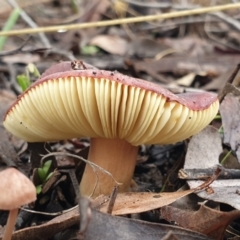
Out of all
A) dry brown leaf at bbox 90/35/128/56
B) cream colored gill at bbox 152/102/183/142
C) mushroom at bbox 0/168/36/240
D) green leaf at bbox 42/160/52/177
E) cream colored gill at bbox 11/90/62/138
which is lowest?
green leaf at bbox 42/160/52/177

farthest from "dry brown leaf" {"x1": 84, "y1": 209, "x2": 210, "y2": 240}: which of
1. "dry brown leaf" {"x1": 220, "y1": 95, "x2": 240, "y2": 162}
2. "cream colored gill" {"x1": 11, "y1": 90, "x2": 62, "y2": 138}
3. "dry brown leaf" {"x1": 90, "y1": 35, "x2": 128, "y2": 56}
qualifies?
"dry brown leaf" {"x1": 90, "y1": 35, "x2": 128, "y2": 56}

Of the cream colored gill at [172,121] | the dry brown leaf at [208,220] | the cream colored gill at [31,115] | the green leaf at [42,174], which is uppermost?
the cream colored gill at [172,121]

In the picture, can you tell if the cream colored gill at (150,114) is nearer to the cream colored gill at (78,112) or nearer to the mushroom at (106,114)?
the mushroom at (106,114)

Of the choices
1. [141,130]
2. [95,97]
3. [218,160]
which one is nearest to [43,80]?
[95,97]

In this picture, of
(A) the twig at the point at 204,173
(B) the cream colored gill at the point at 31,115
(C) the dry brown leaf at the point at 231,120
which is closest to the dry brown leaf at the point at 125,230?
(A) the twig at the point at 204,173

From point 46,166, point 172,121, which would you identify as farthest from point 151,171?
point 172,121

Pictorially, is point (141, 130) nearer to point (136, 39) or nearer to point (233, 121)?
point (233, 121)

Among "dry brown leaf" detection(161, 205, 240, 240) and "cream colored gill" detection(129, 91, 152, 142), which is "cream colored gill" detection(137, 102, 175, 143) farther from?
"dry brown leaf" detection(161, 205, 240, 240)

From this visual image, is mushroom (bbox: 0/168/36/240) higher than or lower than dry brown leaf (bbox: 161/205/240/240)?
higher
